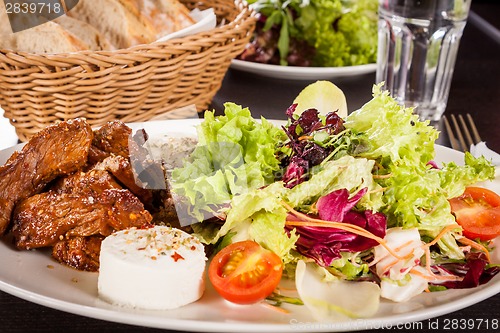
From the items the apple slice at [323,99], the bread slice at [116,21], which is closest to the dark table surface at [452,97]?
the bread slice at [116,21]

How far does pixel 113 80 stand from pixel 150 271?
5.29ft

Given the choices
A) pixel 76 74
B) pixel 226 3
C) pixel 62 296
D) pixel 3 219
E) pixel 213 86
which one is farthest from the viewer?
pixel 226 3

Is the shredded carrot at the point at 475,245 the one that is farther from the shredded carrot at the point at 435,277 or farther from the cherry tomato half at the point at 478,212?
the shredded carrot at the point at 435,277

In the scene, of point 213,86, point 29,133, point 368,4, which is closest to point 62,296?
point 29,133

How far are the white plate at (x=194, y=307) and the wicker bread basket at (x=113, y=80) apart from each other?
1.23 metres

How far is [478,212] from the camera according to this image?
2.57 m

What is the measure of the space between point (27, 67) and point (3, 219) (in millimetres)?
1147

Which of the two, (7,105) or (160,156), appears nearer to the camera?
(160,156)

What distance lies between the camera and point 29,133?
3629 millimetres

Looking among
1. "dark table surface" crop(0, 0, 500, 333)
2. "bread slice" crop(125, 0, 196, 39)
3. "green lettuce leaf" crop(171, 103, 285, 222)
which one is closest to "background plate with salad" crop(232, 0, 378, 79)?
"dark table surface" crop(0, 0, 500, 333)

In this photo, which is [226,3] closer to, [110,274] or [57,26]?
[57,26]

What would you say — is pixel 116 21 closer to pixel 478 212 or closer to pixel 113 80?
pixel 113 80

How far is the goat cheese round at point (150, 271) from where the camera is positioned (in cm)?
205

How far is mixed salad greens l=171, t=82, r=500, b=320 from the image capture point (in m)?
2.26
